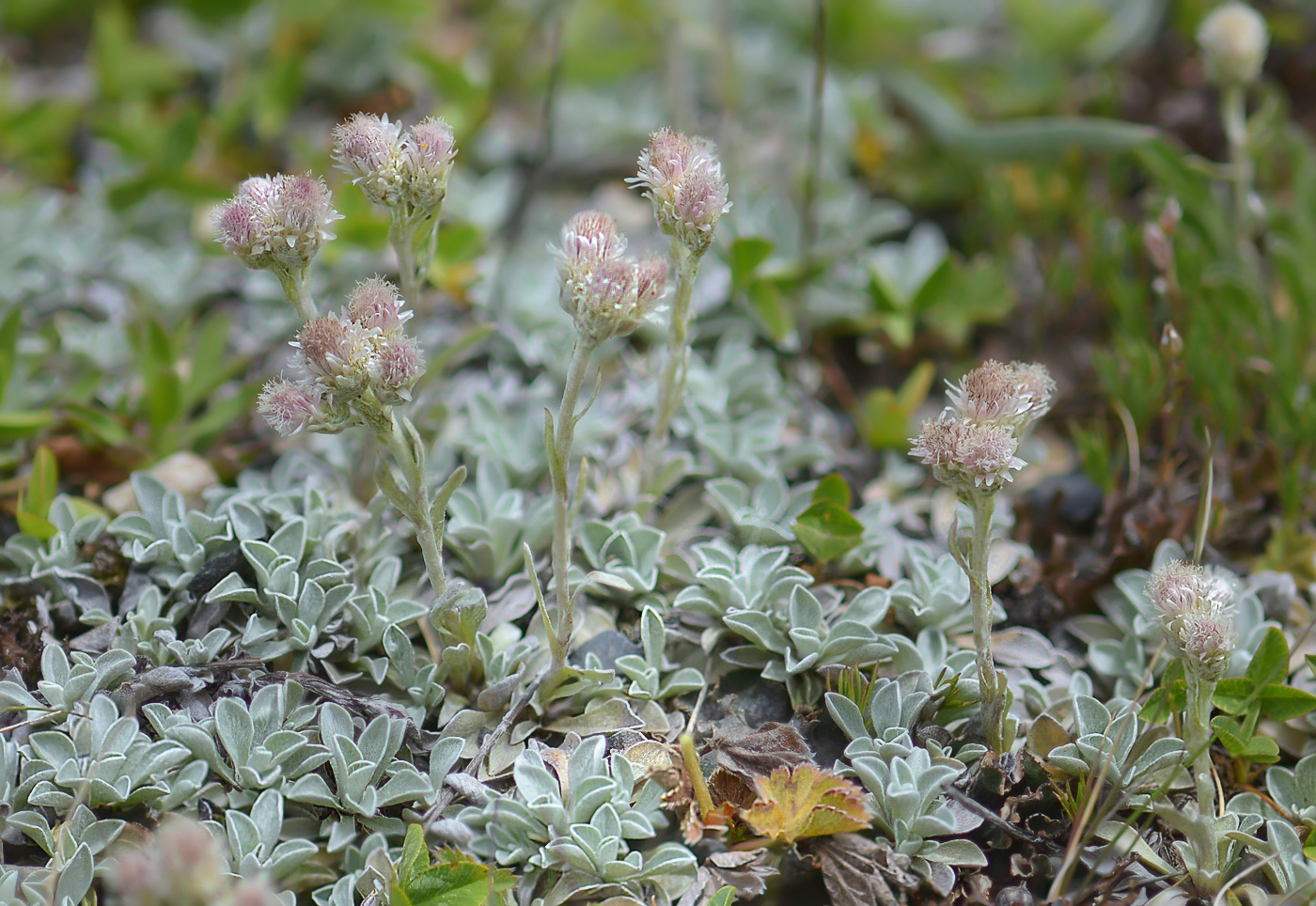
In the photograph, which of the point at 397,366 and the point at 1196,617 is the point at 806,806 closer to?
the point at 1196,617

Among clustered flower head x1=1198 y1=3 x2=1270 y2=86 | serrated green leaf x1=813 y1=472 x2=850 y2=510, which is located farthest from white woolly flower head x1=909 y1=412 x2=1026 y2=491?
clustered flower head x1=1198 y1=3 x2=1270 y2=86

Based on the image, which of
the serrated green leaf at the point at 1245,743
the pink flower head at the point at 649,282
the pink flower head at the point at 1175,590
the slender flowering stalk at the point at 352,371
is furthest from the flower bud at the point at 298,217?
the serrated green leaf at the point at 1245,743

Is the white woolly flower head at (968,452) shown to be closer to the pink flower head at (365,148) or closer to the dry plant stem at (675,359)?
the dry plant stem at (675,359)

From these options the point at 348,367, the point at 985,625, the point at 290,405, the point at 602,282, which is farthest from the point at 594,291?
the point at 985,625

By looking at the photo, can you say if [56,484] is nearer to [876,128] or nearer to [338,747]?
[338,747]

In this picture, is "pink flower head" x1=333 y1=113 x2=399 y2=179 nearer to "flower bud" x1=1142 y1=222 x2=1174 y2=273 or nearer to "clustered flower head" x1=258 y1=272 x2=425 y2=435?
"clustered flower head" x1=258 y1=272 x2=425 y2=435

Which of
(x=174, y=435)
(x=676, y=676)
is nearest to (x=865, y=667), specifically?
(x=676, y=676)
